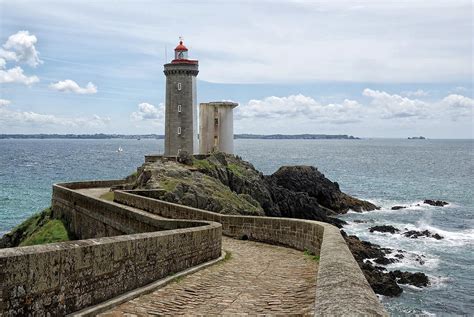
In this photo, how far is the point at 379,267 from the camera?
104 feet

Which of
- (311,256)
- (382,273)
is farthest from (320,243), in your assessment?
(382,273)

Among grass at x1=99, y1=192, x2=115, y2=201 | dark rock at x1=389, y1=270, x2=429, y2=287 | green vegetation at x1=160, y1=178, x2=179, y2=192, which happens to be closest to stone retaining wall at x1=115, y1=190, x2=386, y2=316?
green vegetation at x1=160, y1=178, x2=179, y2=192

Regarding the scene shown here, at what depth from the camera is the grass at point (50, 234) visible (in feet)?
87.1

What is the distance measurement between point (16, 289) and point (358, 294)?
419cm

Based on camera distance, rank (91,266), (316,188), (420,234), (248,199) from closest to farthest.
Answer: (91,266) → (248,199) → (420,234) → (316,188)

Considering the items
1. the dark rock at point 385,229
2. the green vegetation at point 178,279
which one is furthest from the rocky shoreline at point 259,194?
the green vegetation at point 178,279

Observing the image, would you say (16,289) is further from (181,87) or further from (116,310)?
(181,87)

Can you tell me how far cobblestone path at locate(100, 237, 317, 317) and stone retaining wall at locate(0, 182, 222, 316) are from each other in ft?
1.28

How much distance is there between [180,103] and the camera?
1737 inches

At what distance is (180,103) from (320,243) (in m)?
32.6

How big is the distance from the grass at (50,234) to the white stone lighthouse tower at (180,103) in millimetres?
17233

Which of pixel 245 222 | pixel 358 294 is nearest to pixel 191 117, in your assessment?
pixel 245 222

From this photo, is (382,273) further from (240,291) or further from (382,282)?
(240,291)

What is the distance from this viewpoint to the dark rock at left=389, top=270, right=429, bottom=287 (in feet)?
95.1
